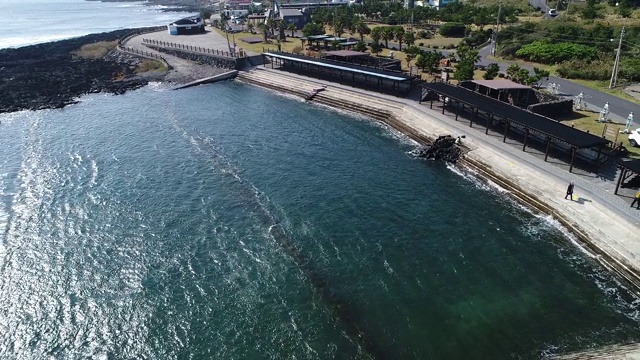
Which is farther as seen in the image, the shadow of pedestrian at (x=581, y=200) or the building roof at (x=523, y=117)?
the building roof at (x=523, y=117)

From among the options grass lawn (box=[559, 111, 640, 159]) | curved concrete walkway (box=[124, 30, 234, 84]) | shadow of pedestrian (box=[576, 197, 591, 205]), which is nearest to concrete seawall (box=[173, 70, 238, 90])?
curved concrete walkway (box=[124, 30, 234, 84])

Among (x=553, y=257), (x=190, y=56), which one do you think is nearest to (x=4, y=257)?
(x=553, y=257)

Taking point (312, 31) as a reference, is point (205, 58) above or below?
below

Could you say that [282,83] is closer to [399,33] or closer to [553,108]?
[399,33]

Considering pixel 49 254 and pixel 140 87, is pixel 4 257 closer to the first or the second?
pixel 49 254

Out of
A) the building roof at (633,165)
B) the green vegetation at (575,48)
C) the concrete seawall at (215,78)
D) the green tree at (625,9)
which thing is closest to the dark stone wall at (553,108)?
the building roof at (633,165)

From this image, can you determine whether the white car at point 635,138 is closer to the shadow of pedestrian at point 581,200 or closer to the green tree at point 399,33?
the shadow of pedestrian at point 581,200

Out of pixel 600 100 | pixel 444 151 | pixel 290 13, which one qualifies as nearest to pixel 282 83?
pixel 444 151
